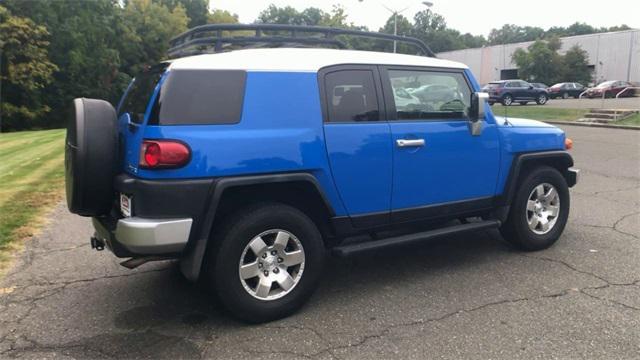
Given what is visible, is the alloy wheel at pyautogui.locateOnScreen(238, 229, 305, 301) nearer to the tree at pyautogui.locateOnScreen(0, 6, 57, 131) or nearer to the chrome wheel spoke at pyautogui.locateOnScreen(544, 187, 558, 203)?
the chrome wheel spoke at pyautogui.locateOnScreen(544, 187, 558, 203)

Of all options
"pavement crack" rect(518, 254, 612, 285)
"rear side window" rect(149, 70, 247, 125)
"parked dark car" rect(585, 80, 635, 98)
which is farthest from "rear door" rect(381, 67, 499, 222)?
"parked dark car" rect(585, 80, 635, 98)

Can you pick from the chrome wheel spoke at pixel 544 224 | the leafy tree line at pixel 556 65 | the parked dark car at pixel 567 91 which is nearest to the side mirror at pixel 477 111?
the chrome wheel spoke at pixel 544 224

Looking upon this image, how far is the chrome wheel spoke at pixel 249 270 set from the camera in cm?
352

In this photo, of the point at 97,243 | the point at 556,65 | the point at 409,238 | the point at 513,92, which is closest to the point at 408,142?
the point at 409,238

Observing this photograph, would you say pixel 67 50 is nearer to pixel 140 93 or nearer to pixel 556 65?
pixel 140 93

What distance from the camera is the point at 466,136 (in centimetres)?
447

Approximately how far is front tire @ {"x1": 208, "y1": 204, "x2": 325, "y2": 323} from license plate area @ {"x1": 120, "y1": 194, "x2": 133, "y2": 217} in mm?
584

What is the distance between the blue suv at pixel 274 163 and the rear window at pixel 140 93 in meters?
0.02

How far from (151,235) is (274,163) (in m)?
0.91

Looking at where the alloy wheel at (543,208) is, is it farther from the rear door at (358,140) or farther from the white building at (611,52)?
the white building at (611,52)

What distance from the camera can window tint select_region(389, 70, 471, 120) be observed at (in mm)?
4195

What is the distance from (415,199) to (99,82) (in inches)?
1637

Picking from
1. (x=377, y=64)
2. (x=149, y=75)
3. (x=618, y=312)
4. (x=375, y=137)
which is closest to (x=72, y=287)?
(x=149, y=75)

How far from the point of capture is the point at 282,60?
12.1ft
